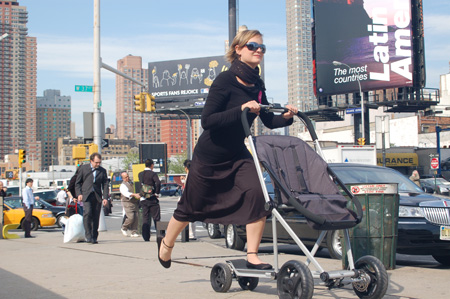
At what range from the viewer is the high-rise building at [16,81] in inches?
7146

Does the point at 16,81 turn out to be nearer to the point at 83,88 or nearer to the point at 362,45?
the point at 362,45

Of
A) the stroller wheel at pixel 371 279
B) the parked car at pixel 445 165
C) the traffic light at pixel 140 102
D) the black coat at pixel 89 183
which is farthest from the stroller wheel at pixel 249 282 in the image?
Answer: the parked car at pixel 445 165

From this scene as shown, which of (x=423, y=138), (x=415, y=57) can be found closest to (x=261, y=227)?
(x=415, y=57)

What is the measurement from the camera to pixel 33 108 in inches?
7854

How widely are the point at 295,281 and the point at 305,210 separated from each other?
0.52 m

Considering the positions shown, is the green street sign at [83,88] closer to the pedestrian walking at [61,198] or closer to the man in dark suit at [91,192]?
the man in dark suit at [91,192]

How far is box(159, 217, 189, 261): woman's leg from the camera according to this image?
5305 millimetres

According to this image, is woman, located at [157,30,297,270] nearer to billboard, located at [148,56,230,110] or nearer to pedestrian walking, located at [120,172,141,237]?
pedestrian walking, located at [120,172,141,237]

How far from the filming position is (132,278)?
6.30 m

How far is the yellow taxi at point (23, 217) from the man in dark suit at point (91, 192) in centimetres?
941

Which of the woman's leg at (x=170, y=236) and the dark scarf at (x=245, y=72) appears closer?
the dark scarf at (x=245, y=72)

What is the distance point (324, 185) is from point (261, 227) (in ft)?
2.11

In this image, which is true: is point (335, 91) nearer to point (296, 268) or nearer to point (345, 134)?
point (345, 134)

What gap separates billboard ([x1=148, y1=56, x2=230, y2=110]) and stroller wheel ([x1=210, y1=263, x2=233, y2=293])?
231 feet
